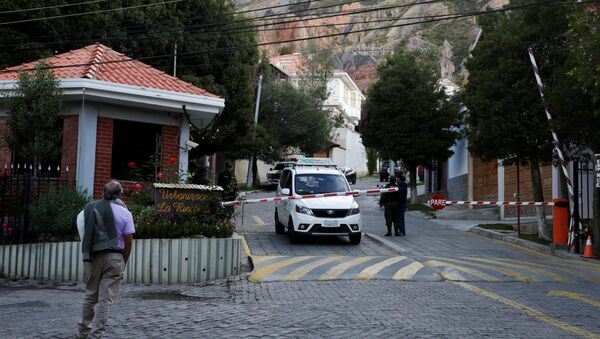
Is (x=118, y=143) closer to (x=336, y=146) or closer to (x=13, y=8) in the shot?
(x=13, y=8)

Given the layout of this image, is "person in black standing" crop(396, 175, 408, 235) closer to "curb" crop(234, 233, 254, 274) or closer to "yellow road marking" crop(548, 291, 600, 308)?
"curb" crop(234, 233, 254, 274)

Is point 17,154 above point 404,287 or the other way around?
above

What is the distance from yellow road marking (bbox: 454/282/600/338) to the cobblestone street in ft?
0.05

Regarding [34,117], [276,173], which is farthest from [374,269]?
[276,173]

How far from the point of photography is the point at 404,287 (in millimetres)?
9844

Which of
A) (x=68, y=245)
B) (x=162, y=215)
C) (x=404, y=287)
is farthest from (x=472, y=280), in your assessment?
(x=68, y=245)

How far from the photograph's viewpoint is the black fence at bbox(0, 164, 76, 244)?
11.4 m

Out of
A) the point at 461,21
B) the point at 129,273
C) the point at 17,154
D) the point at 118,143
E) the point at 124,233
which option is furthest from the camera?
the point at 461,21

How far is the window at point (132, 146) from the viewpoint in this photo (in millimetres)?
14273

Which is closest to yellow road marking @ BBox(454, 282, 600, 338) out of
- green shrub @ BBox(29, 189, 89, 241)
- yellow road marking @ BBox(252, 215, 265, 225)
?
green shrub @ BBox(29, 189, 89, 241)

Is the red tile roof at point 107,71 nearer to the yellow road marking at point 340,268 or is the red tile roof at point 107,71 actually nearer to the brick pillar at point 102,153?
the brick pillar at point 102,153

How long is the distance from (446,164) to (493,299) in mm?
25451

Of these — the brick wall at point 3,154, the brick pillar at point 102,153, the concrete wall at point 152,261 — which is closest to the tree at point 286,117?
the brick pillar at point 102,153

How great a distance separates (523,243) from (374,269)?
6687mm
